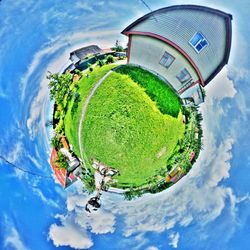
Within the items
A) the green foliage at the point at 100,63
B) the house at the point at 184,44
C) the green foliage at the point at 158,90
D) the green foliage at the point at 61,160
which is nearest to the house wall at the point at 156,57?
the house at the point at 184,44

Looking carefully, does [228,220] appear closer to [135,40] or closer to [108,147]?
[108,147]

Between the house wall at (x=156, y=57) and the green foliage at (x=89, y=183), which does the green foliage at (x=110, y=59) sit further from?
the green foliage at (x=89, y=183)

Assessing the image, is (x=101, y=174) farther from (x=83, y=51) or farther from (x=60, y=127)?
(x=83, y=51)

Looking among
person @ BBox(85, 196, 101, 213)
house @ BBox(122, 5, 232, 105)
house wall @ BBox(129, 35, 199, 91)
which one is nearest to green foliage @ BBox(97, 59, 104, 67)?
house wall @ BBox(129, 35, 199, 91)

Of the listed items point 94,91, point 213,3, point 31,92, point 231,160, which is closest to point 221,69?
point 213,3

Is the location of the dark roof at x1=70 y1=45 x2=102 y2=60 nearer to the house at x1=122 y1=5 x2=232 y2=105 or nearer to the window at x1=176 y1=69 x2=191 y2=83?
the house at x1=122 y1=5 x2=232 y2=105
